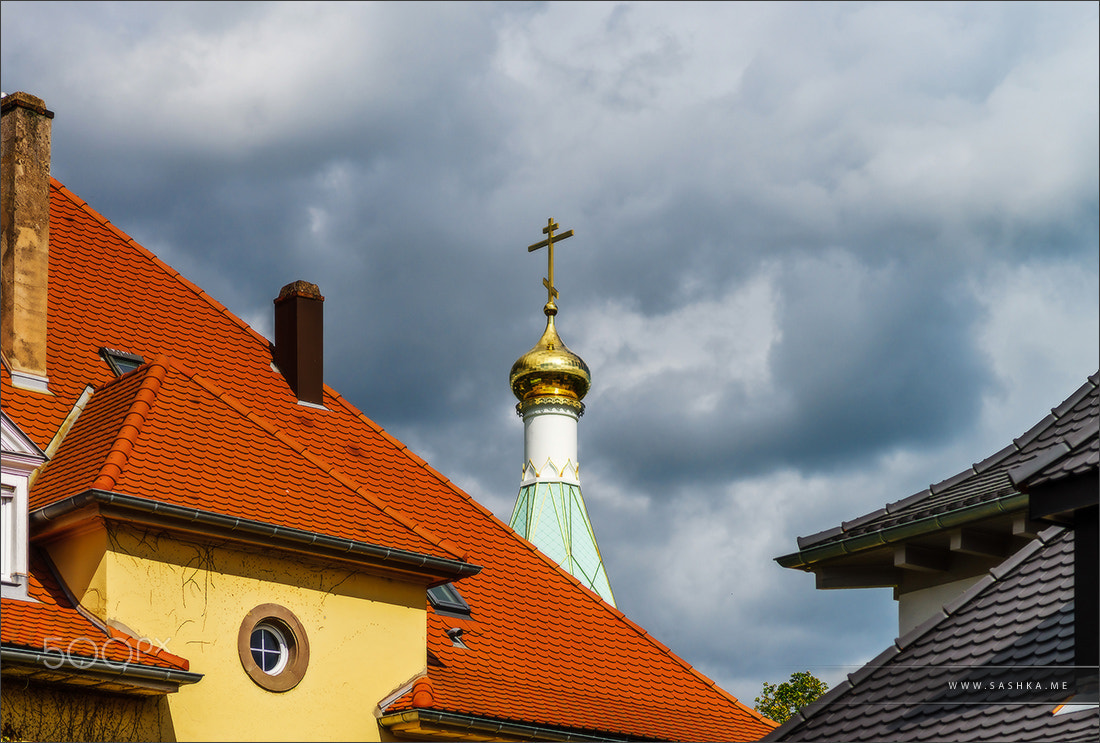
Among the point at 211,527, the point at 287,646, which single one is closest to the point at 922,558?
the point at 287,646

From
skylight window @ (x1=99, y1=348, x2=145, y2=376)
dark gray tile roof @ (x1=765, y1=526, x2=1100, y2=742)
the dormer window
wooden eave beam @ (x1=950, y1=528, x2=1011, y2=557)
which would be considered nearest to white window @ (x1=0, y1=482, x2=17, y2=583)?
the dormer window

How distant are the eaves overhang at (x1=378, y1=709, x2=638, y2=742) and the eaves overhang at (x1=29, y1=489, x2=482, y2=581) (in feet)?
5.15

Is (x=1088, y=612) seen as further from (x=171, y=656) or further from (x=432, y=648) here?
(x=432, y=648)

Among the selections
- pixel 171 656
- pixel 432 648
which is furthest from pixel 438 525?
pixel 171 656

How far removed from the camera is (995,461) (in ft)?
46.6

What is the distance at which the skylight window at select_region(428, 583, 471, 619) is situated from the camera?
19.9 m

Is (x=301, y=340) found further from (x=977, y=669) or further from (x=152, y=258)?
(x=977, y=669)

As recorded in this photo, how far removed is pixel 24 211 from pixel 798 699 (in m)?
25.2

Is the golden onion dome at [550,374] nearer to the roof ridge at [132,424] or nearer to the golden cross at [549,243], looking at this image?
the golden cross at [549,243]

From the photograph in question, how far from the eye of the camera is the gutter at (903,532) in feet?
42.7

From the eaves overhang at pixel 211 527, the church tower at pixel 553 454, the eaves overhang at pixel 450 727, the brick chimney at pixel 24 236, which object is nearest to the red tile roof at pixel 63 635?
the eaves overhang at pixel 211 527

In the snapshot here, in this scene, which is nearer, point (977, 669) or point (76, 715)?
point (977, 669)

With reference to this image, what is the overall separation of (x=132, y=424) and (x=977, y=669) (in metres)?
8.89

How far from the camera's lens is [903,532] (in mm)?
13906
